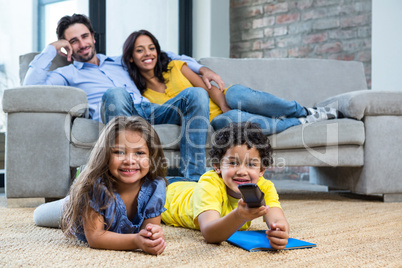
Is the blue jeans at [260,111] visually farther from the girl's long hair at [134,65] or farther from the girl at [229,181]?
the girl at [229,181]

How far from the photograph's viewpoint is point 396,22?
317cm

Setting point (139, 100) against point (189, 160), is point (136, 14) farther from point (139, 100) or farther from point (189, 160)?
point (189, 160)

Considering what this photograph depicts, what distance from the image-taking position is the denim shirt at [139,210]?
1.13 meters

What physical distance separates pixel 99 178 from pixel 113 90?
925 mm

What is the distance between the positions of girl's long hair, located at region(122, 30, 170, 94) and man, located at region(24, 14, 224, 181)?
33mm

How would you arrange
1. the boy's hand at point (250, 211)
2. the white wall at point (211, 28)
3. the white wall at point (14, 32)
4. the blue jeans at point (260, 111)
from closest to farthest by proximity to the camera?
the boy's hand at point (250, 211) → the blue jeans at point (260, 111) → the white wall at point (14, 32) → the white wall at point (211, 28)

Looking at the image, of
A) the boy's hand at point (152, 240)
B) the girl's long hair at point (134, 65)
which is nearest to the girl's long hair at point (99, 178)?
the boy's hand at point (152, 240)

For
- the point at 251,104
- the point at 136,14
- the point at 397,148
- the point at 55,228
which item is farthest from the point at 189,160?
the point at 136,14

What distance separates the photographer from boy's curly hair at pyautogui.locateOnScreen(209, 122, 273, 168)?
4.08ft

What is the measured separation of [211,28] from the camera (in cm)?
394

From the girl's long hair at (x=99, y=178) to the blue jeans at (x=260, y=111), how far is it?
98cm

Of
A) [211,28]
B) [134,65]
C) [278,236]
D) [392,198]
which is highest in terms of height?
[211,28]

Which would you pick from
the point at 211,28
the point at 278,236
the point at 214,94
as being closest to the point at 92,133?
the point at 214,94

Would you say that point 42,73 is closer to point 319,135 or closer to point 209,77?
point 209,77
